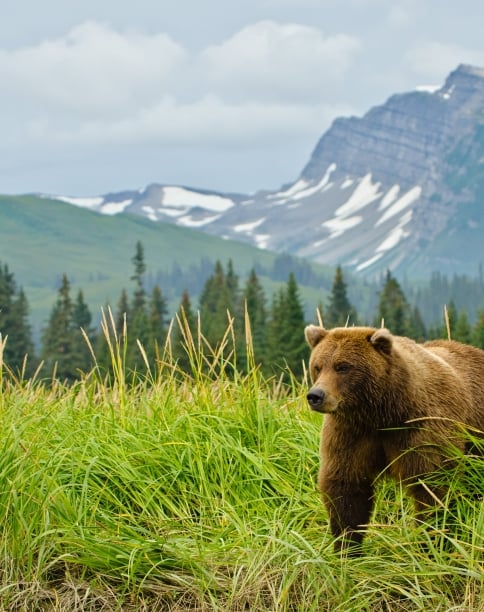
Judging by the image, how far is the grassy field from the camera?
5199 mm

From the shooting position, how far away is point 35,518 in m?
5.58

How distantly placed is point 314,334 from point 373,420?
694mm

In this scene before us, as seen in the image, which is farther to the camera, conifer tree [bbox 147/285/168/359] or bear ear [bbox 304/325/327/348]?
conifer tree [bbox 147/285/168/359]

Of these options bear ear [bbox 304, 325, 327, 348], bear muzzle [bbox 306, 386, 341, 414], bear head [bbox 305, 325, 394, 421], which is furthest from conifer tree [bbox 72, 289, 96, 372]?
bear muzzle [bbox 306, 386, 341, 414]

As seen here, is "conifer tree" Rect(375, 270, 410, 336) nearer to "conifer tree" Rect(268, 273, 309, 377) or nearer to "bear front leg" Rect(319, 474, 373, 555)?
"conifer tree" Rect(268, 273, 309, 377)

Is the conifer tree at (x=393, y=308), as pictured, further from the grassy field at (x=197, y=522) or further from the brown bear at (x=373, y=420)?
the brown bear at (x=373, y=420)

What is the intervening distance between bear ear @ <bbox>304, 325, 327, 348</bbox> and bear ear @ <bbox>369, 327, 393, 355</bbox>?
38cm

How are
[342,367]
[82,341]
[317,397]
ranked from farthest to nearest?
[82,341] → [342,367] → [317,397]

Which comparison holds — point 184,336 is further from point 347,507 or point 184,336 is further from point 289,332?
point 289,332

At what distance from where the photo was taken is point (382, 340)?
5.53 metres

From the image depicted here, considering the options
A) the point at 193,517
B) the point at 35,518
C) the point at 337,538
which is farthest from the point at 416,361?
the point at 35,518

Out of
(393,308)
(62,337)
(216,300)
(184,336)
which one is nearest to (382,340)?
(184,336)

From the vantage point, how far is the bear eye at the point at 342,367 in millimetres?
5489

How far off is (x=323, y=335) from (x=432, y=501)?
1.23m
